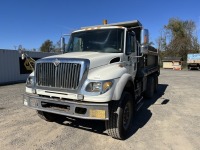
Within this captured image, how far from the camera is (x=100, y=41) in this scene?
5.42m

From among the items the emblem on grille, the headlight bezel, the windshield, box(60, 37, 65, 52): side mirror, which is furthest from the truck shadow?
box(60, 37, 65, 52): side mirror

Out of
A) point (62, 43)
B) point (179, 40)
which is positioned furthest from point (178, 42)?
point (62, 43)

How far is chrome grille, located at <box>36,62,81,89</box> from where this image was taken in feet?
13.4

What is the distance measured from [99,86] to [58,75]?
963 millimetres

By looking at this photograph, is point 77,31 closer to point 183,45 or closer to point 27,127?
point 27,127

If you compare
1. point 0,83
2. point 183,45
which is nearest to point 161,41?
point 183,45

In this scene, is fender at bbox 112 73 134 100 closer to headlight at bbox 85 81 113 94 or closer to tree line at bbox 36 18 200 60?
headlight at bbox 85 81 113 94

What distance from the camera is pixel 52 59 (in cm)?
443

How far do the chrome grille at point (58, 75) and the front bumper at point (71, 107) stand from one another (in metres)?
0.33

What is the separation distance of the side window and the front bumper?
2.16 meters

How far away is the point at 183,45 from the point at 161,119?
5276 cm

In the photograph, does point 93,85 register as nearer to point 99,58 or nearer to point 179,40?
point 99,58

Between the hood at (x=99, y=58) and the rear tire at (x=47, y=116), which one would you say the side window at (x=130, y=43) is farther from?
the rear tire at (x=47, y=116)

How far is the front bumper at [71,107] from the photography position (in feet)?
12.5
